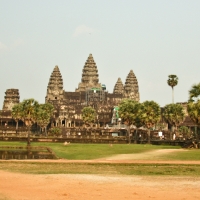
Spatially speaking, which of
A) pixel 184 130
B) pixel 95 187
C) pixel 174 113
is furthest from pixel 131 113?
pixel 95 187

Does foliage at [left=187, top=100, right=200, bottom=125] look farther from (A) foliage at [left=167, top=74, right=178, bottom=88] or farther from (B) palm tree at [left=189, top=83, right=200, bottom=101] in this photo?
(A) foliage at [left=167, top=74, right=178, bottom=88]

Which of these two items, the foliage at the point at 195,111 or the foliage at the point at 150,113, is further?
the foliage at the point at 150,113

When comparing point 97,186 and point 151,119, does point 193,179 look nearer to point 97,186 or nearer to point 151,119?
point 97,186

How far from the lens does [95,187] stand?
32406mm

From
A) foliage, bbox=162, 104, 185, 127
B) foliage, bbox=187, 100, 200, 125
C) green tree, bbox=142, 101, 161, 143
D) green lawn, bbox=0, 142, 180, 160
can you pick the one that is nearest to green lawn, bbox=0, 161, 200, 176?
green lawn, bbox=0, 142, 180, 160

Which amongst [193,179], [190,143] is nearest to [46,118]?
[190,143]

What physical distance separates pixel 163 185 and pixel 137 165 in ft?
56.0

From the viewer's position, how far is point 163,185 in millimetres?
33688

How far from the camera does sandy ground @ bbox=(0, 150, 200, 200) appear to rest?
29.2 meters

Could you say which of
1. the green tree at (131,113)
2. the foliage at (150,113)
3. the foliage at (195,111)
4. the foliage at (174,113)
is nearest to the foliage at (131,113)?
the green tree at (131,113)

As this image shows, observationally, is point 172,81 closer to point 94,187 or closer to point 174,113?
point 174,113

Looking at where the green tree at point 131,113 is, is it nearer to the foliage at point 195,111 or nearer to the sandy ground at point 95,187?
the foliage at point 195,111

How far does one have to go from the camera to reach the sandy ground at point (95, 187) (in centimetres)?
2918

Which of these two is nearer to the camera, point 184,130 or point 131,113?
point 131,113
